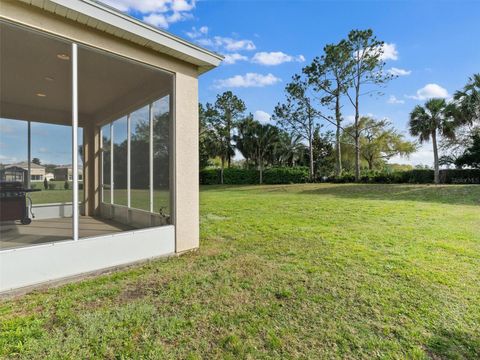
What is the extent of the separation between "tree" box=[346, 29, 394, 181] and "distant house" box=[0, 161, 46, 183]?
17772 millimetres

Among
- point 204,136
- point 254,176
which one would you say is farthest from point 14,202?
point 204,136

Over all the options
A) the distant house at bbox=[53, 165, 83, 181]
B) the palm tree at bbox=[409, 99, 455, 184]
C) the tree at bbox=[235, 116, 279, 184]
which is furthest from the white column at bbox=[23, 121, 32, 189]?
the tree at bbox=[235, 116, 279, 184]

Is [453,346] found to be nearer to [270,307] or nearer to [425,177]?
[270,307]

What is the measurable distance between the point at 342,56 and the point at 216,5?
14.6 m

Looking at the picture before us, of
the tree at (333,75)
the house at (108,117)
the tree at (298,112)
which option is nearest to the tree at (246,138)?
the tree at (298,112)

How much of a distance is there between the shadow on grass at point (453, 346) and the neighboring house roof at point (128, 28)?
4.19 m

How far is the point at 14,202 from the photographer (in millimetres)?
5281

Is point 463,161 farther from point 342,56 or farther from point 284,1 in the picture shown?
point 284,1

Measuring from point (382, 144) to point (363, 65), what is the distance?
12.4 metres

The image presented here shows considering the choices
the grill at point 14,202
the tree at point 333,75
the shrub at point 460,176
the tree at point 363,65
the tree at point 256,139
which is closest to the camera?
the grill at point 14,202

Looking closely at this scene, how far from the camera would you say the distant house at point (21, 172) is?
5172 millimetres

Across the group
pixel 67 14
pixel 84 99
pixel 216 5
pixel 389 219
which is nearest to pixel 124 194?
pixel 84 99

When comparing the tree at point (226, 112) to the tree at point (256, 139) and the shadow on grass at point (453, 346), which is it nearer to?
the tree at point (256, 139)

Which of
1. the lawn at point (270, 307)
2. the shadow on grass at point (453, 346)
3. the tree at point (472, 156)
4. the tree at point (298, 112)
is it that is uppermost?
the tree at point (298, 112)
